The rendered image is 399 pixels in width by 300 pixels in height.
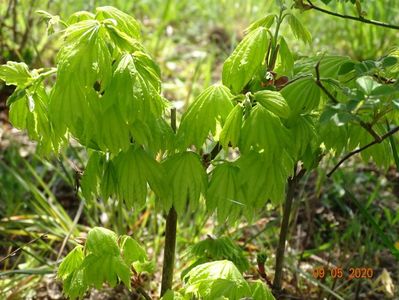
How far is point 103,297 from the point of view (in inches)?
90.7

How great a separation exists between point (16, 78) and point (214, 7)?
11.5 feet

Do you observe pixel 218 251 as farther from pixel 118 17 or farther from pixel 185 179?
pixel 118 17

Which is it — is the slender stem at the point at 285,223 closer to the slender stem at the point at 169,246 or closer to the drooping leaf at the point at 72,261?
the slender stem at the point at 169,246

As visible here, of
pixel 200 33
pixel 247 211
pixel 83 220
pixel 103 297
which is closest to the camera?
pixel 247 211

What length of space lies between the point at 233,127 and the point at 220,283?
0.31m

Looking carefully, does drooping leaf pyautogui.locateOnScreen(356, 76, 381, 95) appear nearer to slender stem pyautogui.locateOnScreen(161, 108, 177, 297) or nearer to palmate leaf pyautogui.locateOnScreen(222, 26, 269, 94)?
palmate leaf pyautogui.locateOnScreen(222, 26, 269, 94)

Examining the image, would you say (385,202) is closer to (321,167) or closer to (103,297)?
(321,167)

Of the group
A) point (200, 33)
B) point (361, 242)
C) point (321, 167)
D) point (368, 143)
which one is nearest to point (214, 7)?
point (200, 33)

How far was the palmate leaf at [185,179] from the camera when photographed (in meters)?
1.40

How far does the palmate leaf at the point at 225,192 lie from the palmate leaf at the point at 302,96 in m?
0.18

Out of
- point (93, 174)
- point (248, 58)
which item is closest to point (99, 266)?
point (93, 174)

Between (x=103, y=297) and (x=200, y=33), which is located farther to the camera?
(x=200, y=33)

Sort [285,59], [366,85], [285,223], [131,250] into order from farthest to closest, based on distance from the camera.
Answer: [285,223] < [131,250] < [285,59] < [366,85]

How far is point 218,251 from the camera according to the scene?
1645 millimetres
